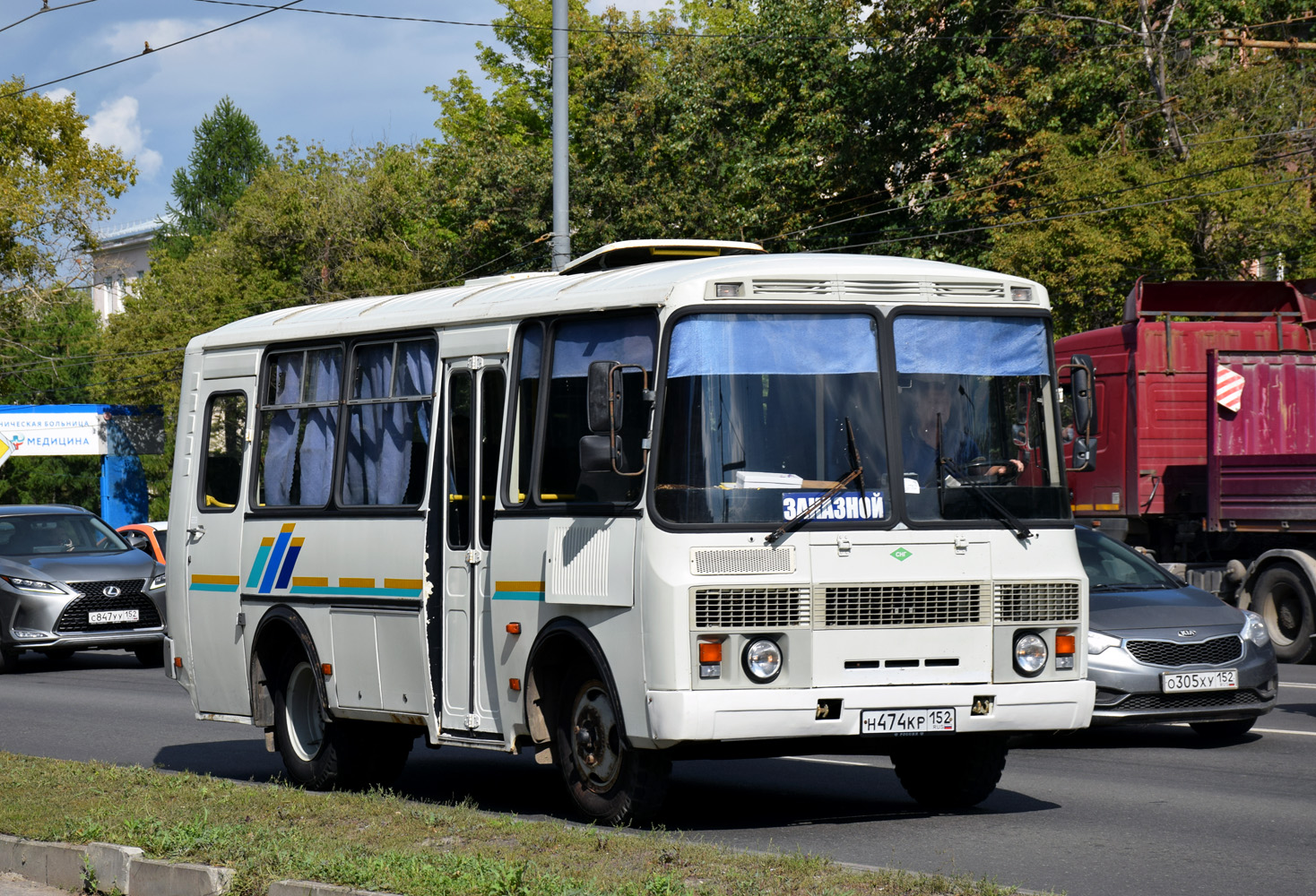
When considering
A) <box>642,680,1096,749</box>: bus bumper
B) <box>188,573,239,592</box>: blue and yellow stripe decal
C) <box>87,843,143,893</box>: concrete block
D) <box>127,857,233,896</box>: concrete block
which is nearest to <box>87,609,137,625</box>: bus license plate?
<box>188,573,239,592</box>: blue and yellow stripe decal

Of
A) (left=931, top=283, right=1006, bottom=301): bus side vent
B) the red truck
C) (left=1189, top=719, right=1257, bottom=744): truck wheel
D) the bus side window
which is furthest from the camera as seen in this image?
the red truck

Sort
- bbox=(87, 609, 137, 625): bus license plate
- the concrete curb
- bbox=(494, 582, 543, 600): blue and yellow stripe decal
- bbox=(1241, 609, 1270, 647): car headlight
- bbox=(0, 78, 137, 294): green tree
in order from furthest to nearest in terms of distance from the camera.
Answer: bbox=(0, 78, 137, 294): green tree
bbox=(87, 609, 137, 625): bus license plate
bbox=(1241, 609, 1270, 647): car headlight
bbox=(494, 582, 543, 600): blue and yellow stripe decal
the concrete curb

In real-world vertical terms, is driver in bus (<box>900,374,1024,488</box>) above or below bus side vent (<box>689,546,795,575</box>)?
above

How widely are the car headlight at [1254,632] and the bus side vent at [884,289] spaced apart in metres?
4.72

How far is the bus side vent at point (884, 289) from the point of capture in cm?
852

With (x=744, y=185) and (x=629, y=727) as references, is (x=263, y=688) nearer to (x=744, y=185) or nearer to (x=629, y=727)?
(x=629, y=727)

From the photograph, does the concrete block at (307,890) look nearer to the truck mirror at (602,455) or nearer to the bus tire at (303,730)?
the truck mirror at (602,455)

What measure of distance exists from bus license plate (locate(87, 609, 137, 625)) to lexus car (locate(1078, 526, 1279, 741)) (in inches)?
490

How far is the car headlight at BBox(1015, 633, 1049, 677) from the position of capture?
8430 millimetres

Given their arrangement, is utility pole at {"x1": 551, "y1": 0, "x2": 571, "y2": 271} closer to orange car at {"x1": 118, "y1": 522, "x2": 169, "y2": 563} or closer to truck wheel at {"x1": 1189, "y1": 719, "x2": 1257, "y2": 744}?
orange car at {"x1": 118, "y1": 522, "x2": 169, "y2": 563}

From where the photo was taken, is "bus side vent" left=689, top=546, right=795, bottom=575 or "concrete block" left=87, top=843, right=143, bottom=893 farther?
"bus side vent" left=689, top=546, right=795, bottom=575

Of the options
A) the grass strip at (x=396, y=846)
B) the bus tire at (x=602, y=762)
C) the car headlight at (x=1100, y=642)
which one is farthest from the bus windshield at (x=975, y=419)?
the car headlight at (x=1100, y=642)

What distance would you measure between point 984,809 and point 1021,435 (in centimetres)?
204

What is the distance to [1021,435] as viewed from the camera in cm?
872
